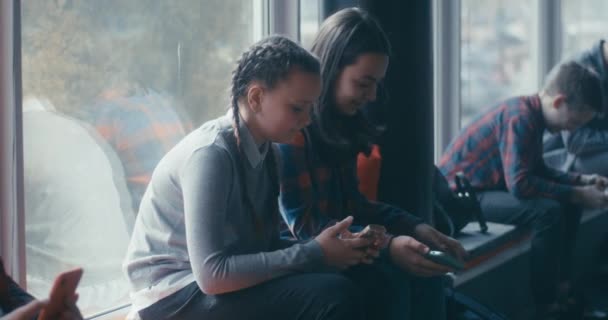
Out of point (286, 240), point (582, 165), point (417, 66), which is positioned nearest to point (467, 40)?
point (582, 165)

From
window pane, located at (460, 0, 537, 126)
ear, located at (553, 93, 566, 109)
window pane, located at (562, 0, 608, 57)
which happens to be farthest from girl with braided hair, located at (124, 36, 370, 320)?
window pane, located at (562, 0, 608, 57)

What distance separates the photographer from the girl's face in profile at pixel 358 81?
2248 mm

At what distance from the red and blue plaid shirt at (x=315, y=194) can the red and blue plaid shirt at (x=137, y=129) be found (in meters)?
0.42

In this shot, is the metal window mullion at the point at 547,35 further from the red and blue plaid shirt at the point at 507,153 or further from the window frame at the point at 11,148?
the window frame at the point at 11,148

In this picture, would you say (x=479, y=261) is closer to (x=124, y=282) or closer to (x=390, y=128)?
(x=390, y=128)

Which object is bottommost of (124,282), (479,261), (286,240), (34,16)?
(479,261)

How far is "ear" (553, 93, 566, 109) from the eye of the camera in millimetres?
3414

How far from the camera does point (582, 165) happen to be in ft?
13.5

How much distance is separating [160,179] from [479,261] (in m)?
1.83

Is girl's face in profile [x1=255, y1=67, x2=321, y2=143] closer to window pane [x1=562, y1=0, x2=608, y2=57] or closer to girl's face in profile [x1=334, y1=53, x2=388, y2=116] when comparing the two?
girl's face in profile [x1=334, y1=53, x2=388, y2=116]

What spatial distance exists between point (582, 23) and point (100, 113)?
3.99m

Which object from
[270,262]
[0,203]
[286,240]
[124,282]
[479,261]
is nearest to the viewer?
[270,262]

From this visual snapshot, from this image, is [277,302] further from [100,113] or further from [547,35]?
[547,35]

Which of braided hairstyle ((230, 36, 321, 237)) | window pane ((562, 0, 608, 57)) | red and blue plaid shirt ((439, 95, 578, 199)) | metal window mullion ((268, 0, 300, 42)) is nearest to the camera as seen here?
braided hairstyle ((230, 36, 321, 237))
